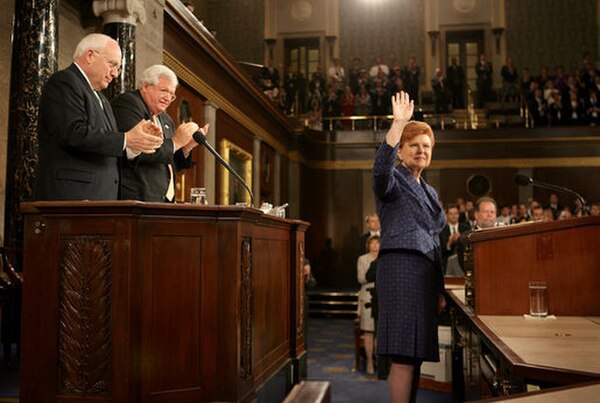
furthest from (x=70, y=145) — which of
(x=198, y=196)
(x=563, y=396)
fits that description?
(x=563, y=396)

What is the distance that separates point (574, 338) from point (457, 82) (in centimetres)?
1287

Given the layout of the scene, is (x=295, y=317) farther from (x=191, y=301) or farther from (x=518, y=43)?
(x=518, y=43)

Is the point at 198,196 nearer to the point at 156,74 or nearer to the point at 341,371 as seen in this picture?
the point at 156,74

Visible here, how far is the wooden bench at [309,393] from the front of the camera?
3238 millimetres

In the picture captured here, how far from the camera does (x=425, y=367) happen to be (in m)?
4.97

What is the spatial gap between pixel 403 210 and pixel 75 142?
1.31 metres

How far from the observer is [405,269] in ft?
8.22

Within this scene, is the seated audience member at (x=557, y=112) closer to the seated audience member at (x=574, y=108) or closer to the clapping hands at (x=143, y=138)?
the seated audience member at (x=574, y=108)

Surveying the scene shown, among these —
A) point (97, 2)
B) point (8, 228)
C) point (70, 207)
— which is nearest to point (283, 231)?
point (70, 207)

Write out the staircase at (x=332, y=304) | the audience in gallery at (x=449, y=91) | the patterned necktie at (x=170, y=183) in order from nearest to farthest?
the patterned necktie at (x=170, y=183) < the staircase at (x=332, y=304) < the audience in gallery at (x=449, y=91)

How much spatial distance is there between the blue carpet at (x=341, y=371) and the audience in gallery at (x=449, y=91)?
5501 millimetres

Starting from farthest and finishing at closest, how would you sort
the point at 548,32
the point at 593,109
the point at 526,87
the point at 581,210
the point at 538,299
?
the point at 548,32, the point at 526,87, the point at 593,109, the point at 581,210, the point at 538,299

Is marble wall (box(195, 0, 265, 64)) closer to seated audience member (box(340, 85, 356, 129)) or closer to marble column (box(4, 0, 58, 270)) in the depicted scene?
seated audience member (box(340, 85, 356, 129))

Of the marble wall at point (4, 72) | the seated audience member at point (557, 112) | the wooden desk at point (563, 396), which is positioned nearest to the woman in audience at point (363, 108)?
the seated audience member at point (557, 112)
